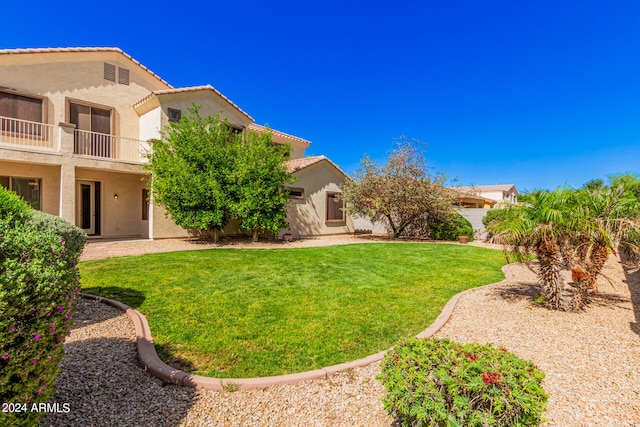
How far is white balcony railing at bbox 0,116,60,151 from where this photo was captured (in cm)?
1248

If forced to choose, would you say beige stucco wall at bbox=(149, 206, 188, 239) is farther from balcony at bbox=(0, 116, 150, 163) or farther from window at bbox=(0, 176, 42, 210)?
window at bbox=(0, 176, 42, 210)

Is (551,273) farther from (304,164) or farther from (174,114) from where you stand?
(174,114)

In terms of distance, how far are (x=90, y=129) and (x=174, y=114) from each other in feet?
13.1

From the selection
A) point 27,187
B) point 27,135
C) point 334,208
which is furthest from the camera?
point 334,208

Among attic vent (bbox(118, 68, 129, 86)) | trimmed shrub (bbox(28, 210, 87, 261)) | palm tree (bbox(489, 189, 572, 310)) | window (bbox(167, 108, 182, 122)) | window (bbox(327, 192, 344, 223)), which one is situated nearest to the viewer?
trimmed shrub (bbox(28, 210, 87, 261))

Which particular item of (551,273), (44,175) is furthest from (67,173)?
(551,273)

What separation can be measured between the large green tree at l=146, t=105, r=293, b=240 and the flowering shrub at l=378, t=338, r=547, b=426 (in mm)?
11645

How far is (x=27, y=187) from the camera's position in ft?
44.8

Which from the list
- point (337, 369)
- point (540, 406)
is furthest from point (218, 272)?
point (540, 406)

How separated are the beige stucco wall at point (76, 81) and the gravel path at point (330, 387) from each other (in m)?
13.5

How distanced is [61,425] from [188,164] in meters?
11.6

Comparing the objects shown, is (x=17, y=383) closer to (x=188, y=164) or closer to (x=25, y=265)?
(x=25, y=265)

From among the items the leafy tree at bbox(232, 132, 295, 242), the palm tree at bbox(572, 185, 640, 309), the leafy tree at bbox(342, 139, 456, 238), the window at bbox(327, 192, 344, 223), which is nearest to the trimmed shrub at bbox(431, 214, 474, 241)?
the leafy tree at bbox(342, 139, 456, 238)

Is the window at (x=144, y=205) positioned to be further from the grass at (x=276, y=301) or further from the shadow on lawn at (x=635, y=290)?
the shadow on lawn at (x=635, y=290)
